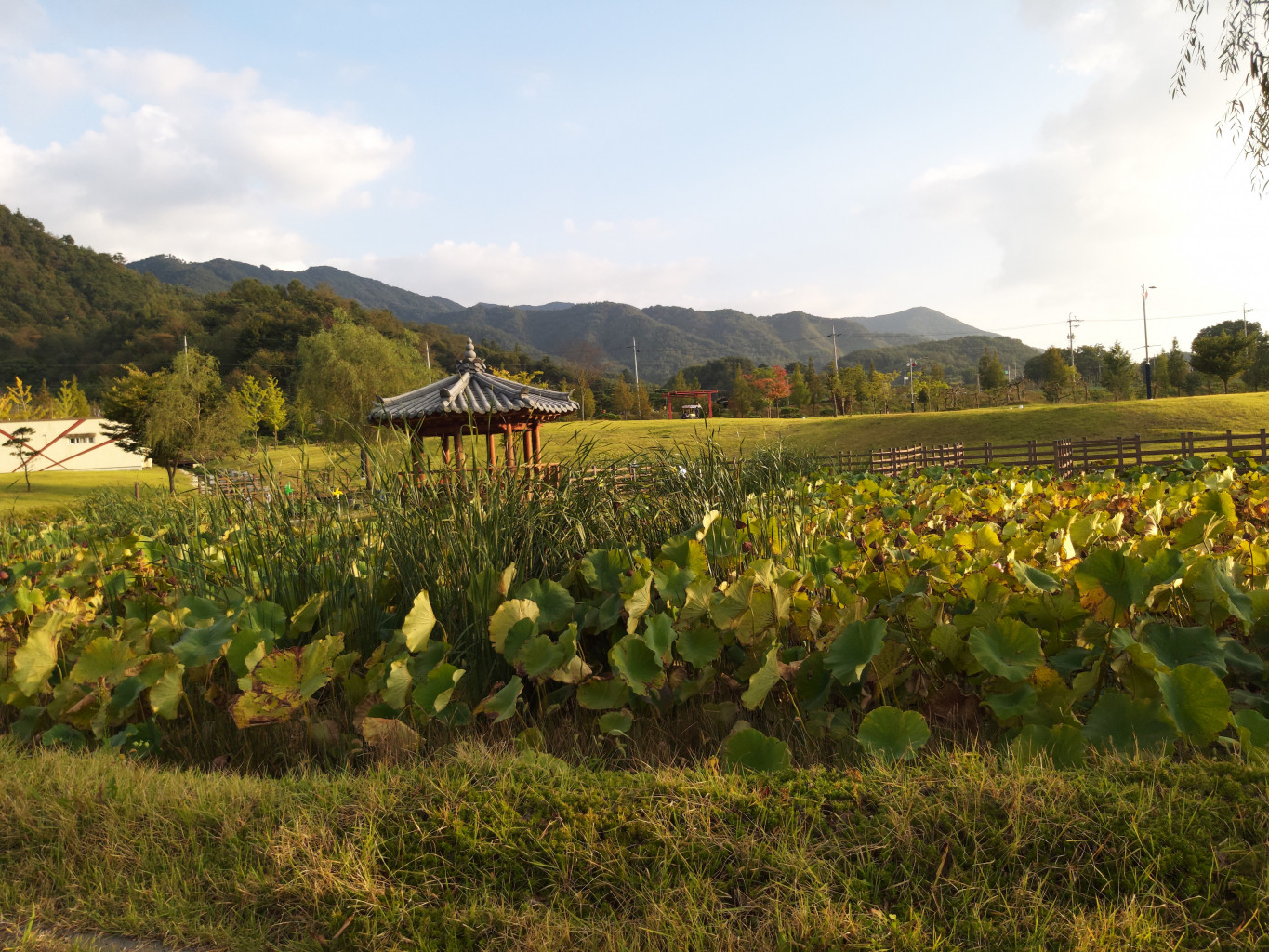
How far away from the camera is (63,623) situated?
11.7ft

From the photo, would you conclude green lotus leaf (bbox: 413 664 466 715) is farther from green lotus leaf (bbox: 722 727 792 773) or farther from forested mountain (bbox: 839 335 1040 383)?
forested mountain (bbox: 839 335 1040 383)

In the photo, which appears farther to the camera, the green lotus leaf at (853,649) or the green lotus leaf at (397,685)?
the green lotus leaf at (397,685)

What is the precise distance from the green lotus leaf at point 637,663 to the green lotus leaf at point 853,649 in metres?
0.56

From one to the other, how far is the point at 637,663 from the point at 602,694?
16 cm

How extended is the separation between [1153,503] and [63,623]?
576 cm

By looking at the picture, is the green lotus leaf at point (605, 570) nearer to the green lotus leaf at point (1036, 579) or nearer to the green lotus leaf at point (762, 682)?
the green lotus leaf at point (762, 682)

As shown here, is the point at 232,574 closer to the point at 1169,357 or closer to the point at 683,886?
the point at 683,886

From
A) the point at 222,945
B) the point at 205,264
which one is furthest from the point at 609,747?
the point at 205,264

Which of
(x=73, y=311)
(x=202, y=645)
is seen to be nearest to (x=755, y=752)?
(x=202, y=645)

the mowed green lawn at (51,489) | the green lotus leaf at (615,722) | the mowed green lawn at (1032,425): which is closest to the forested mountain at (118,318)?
the mowed green lawn at (51,489)

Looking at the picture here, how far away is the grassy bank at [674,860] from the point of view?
1.60 m

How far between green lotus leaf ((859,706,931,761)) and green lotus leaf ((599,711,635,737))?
749 millimetres

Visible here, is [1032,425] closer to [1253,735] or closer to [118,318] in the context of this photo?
[1253,735]

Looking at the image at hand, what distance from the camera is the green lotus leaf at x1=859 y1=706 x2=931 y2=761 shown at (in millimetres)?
2102
